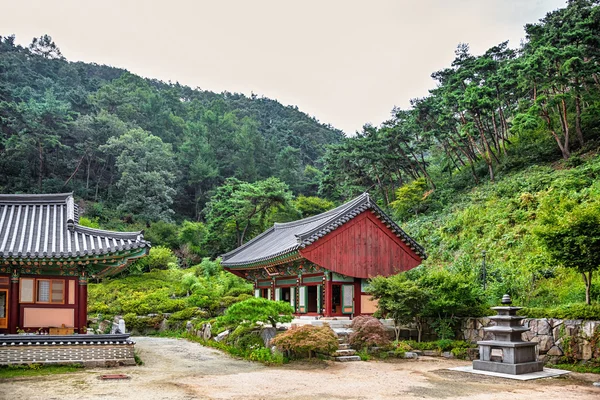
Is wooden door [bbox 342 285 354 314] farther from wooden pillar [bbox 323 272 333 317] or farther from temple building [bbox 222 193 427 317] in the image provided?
wooden pillar [bbox 323 272 333 317]

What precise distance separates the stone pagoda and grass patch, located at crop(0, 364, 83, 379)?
462 inches

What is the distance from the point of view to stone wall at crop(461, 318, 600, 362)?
14353 mm

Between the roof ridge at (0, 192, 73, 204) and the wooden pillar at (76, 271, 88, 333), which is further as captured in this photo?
the roof ridge at (0, 192, 73, 204)

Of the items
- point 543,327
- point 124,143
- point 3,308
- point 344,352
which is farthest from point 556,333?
point 124,143

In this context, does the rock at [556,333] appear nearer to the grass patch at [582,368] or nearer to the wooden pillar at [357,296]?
the grass patch at [582,368]

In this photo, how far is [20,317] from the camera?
1619cm

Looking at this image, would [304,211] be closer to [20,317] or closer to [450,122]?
[450,122]

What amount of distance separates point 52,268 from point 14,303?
151 centimetres

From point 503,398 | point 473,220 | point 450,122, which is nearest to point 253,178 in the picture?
point 450,122

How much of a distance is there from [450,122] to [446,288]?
25400mm

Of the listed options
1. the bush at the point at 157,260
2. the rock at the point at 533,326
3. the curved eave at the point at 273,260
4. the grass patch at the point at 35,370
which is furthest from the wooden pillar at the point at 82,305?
the bush at the point at 157,260

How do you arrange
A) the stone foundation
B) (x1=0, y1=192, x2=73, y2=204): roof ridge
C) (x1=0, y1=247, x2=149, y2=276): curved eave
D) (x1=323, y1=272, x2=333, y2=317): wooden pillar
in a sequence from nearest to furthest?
the stone foundation
(x1=0, y1=247, x2=149, y2=276): curved eave
(x1=0, y1=192, x2=73, y2=204): roof ridge
(x1=323, y1=272, x2=333, y2=317): wooden pillar

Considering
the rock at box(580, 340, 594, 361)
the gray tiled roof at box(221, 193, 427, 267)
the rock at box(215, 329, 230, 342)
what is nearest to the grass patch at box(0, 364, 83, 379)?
the rock at box(215, 329, 230, 342)

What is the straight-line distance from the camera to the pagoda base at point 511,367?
1382 cm
